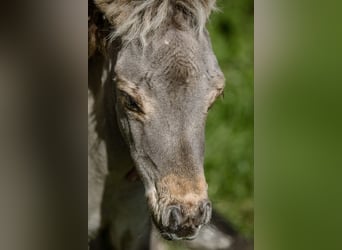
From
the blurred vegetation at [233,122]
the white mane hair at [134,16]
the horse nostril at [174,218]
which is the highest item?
the white mane hair at [134,16]

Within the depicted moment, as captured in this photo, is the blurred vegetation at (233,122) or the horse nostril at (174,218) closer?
the horse nostril at (174,218)

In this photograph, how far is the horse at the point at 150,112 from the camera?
4.08 ft

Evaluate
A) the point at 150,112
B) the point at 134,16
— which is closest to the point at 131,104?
the point at 150,112

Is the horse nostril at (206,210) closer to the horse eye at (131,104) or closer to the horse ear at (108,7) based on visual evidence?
the horse eye at (131,104)

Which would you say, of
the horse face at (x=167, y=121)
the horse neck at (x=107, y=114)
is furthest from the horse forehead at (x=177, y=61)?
the horse neck at (x=107, y=114)

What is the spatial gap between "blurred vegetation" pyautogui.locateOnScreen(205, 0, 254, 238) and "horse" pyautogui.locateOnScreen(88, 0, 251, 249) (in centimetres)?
4

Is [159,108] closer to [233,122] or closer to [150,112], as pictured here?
[150,112]

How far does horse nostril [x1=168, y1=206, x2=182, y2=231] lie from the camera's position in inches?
48.6

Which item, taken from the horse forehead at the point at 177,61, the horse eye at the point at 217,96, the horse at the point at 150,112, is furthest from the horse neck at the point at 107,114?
the horse eye at the point at 217,96

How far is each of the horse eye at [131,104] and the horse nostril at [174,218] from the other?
0.77 feet

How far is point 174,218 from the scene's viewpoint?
1244mm

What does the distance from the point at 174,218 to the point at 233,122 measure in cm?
29

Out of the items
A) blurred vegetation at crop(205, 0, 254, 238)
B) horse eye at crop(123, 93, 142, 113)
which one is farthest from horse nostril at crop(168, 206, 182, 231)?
horse eye at crop(123, 93, 142, 113)

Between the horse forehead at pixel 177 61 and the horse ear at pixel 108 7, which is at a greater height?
the horse ear at pixel 108 7
